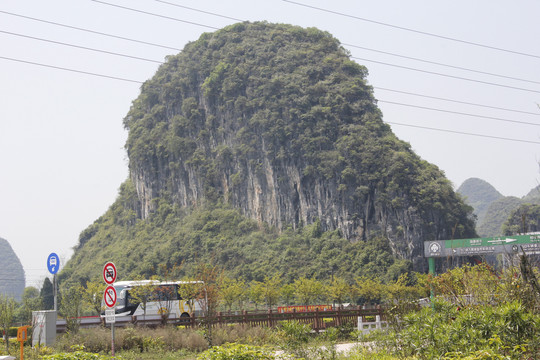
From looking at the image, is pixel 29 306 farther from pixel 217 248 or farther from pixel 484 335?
pixel 217 248

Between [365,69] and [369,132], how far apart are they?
1517cm

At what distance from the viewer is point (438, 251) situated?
58.4 m

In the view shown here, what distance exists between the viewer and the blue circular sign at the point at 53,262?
69.9ft

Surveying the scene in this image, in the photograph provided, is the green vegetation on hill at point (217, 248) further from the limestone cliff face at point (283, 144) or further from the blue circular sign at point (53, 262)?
the blue circular sign at point (53, 262)

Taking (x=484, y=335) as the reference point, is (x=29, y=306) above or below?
below

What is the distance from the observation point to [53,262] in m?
21.4

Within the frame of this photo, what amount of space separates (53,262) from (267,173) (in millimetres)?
78960

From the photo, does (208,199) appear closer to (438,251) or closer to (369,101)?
(369,101)

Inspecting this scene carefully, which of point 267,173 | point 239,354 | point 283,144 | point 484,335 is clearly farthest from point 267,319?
point 267,173

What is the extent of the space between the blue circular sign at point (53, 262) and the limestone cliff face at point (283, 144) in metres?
60.8

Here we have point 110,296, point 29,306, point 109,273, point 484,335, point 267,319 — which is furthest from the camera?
point 29,306

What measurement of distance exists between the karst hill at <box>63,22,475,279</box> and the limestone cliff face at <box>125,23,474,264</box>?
0.71ft

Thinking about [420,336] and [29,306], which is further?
[29,306]

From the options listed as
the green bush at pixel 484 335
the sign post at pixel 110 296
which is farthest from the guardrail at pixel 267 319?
the green bush at pixel 484 335
